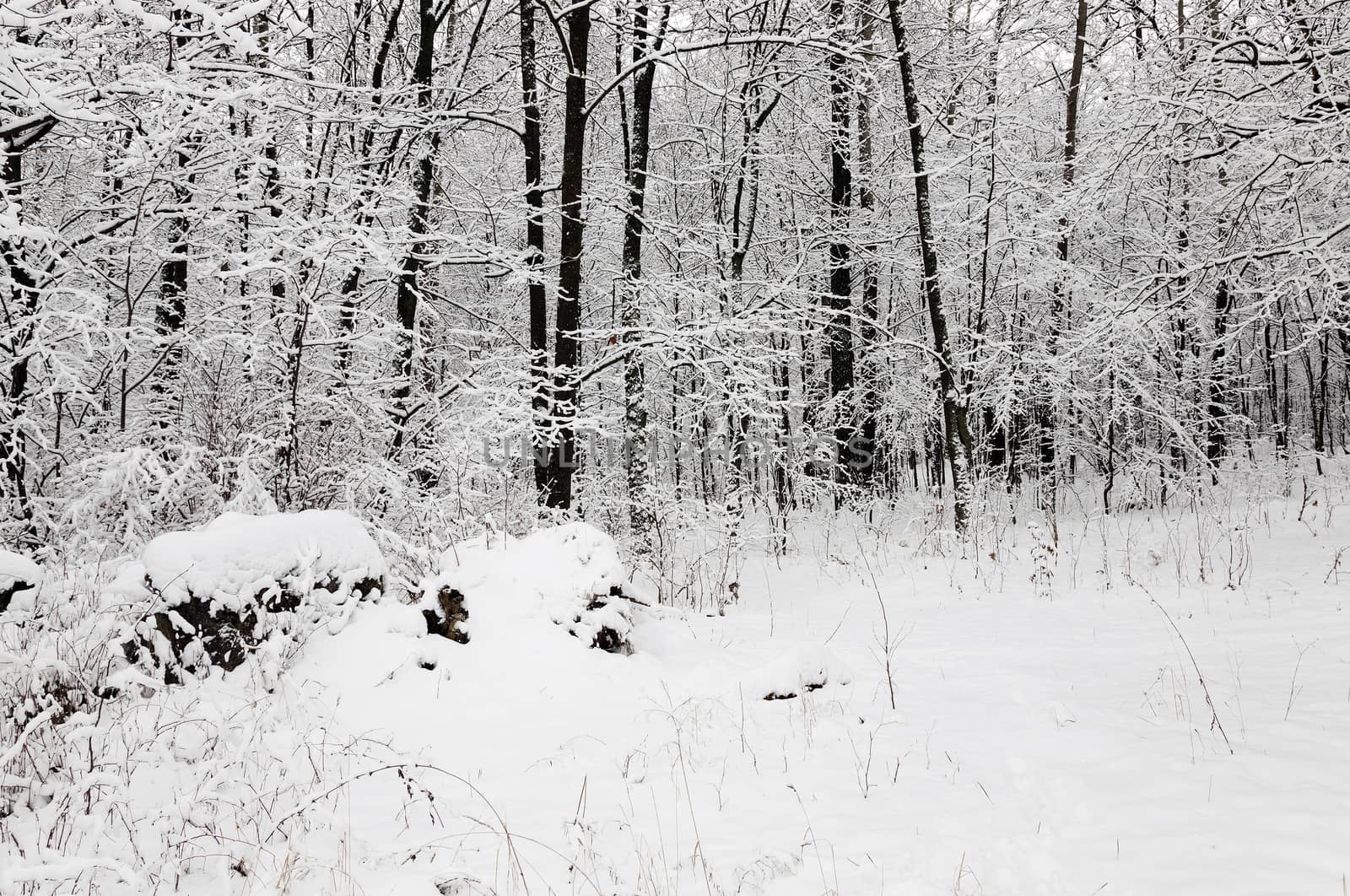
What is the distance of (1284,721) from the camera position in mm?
3404

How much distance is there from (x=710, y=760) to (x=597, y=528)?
4.19 m

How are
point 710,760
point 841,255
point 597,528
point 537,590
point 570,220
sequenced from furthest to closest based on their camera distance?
1. point 841,255
2. point 570,220
3. point 597,528
4. point 537,590
5. point 710,760

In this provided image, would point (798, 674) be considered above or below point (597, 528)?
below

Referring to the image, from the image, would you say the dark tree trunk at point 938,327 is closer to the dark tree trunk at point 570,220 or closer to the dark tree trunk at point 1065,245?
the dark tree trunk at point 1065,245

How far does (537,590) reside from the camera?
209 inches

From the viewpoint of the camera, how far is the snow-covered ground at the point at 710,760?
2551mm

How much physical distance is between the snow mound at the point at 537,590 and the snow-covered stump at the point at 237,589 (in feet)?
2.22

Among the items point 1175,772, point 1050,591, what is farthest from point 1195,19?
point 1175,772

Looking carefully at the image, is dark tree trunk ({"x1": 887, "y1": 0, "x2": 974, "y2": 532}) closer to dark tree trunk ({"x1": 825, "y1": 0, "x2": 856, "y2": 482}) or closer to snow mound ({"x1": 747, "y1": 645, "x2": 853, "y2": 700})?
dark tree trunk ({"x1": 825, "y1": 0, "x2": 856, "y2": 482})

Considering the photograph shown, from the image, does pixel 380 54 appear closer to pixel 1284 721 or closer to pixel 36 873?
pixel 36 873

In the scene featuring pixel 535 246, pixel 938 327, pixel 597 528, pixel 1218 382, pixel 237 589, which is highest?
pixel 535 246

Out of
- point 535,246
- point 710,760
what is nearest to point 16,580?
point 710,760

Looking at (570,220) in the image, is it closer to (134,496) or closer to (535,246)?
(535,246)

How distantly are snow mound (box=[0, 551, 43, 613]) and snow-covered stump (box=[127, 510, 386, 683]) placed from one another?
32.4 inches
